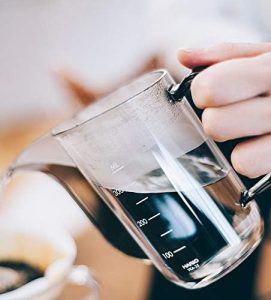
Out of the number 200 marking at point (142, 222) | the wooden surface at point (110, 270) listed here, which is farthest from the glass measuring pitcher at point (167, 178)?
the wooden surface at point (110, 270)

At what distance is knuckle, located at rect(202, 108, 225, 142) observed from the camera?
1.78 ft

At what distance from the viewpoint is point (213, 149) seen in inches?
23.8

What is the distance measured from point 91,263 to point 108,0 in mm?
1283

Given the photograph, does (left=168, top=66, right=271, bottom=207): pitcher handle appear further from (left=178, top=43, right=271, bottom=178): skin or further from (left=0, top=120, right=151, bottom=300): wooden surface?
(left=0, top=120, right=151, bottom=300): wooden surface

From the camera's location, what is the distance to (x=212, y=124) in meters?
0.54

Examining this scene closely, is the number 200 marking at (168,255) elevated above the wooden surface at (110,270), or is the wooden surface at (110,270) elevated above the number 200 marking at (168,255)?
the number 200 marking at (168,255)

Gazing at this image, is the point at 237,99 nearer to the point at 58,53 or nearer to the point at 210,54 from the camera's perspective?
the point at 210,54

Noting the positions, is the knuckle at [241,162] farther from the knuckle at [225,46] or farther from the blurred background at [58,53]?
the blurred background at [58,53]

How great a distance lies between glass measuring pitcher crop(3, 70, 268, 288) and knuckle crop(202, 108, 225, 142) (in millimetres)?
31

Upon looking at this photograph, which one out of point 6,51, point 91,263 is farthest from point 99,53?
point 91,263

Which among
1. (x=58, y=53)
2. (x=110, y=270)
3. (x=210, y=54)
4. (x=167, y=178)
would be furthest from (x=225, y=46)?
(x=58, y=53)

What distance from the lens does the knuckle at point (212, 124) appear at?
0.54 m

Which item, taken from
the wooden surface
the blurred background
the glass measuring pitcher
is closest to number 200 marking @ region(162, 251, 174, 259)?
the glass measuring pitcher

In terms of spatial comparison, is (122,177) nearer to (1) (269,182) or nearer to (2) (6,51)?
(1) (269,182)
